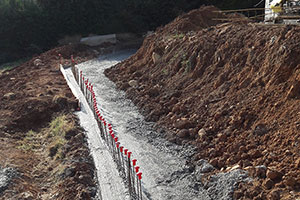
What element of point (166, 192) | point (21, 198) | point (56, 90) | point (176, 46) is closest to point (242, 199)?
point (166, 192)

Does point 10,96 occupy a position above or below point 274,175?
below

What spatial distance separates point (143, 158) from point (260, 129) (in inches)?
147

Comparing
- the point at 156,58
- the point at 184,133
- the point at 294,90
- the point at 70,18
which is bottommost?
the point at 184,133

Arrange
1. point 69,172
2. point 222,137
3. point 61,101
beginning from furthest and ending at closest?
1. point 61,101
2. point 222,137
3. point 69,172

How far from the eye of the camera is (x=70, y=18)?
101 feet

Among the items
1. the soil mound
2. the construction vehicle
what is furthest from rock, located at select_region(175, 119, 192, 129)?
the soil mound

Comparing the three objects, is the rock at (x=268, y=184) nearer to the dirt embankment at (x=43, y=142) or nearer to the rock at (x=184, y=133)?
the rock at (x=184, y=133)

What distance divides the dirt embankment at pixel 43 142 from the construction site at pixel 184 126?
0.04 metres

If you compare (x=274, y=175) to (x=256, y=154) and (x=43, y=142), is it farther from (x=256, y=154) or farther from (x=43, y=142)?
(x=43, y=142)

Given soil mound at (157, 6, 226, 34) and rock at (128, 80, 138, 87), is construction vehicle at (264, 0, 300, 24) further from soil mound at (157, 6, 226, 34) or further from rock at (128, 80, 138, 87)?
→ rock at (128, 80, 138, 87)

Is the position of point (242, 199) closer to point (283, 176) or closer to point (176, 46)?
point (283, 176)

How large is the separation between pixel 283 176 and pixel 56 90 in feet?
41.7

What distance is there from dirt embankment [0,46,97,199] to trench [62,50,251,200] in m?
0.45

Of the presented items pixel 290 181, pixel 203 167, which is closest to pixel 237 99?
pixel 203 167
